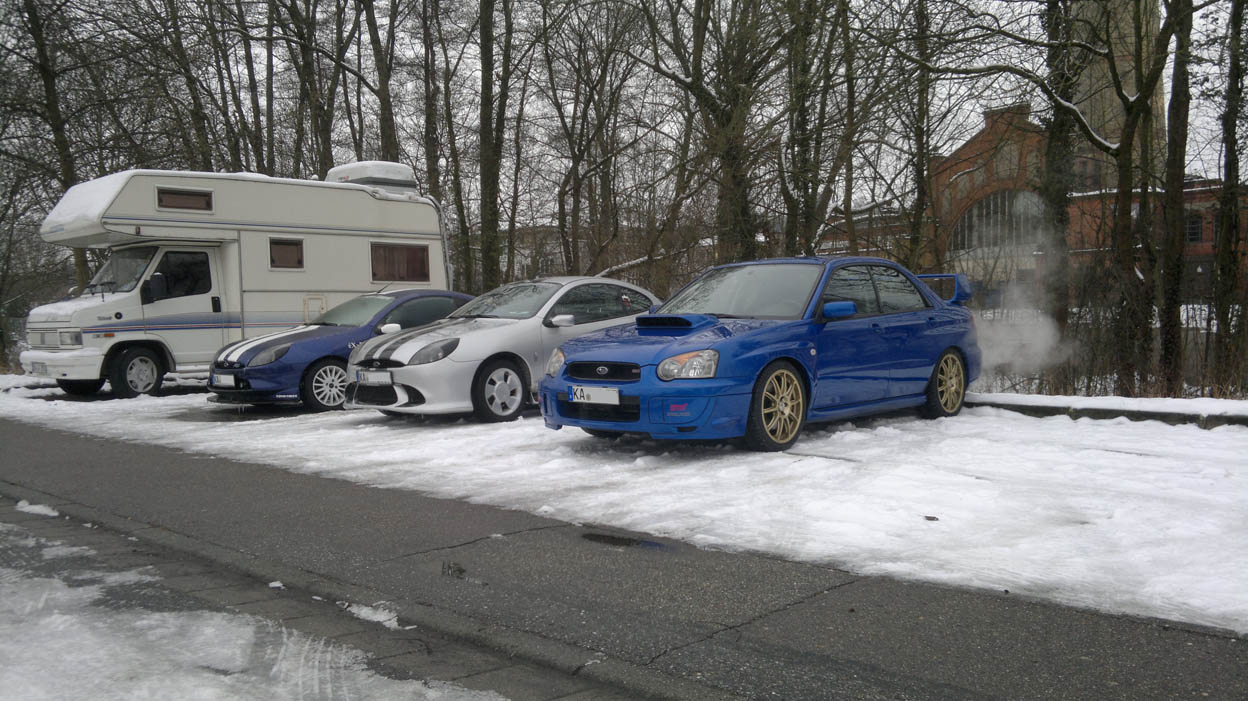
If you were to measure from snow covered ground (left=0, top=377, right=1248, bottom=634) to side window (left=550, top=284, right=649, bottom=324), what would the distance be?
173 cm

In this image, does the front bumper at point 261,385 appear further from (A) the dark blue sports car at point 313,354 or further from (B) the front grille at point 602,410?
(B) the front grille at point 602,410

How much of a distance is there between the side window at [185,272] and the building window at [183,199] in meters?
0.70

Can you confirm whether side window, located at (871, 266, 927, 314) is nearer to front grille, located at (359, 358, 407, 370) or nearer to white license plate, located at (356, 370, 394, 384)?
front grille, located at (359, 358, 407, 370)

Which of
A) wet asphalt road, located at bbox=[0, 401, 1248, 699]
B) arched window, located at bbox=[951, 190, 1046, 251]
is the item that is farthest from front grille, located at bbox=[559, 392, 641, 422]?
arched window, located at bbox=[951, 190, 1046, 251]

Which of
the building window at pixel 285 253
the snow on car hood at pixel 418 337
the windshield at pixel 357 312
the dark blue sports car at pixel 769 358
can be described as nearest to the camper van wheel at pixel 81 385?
the building window at pixel 285 253

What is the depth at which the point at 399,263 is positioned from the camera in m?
16.2

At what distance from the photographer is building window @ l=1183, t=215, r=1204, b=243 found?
1291 cm

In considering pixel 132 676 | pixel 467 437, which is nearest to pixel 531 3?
pixel 467 437

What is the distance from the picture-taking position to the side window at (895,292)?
8.71m

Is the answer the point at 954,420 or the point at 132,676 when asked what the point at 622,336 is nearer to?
the point at 954,420

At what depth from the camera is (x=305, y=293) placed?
593 inches

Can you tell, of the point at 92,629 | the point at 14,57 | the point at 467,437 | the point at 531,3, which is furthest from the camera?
the point at 531,3

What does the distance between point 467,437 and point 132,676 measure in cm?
545

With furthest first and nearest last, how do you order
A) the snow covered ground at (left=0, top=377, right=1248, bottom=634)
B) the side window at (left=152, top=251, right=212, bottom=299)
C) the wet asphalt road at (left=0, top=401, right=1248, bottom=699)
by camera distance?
the side window at (left=152, top=251, right=212, bottom=299) → the snow covered ground at (left=0, top=377, right=1248, bottom=634) → the wet asphalt road at (left=0, top=401, right=1248, bottom=699)
